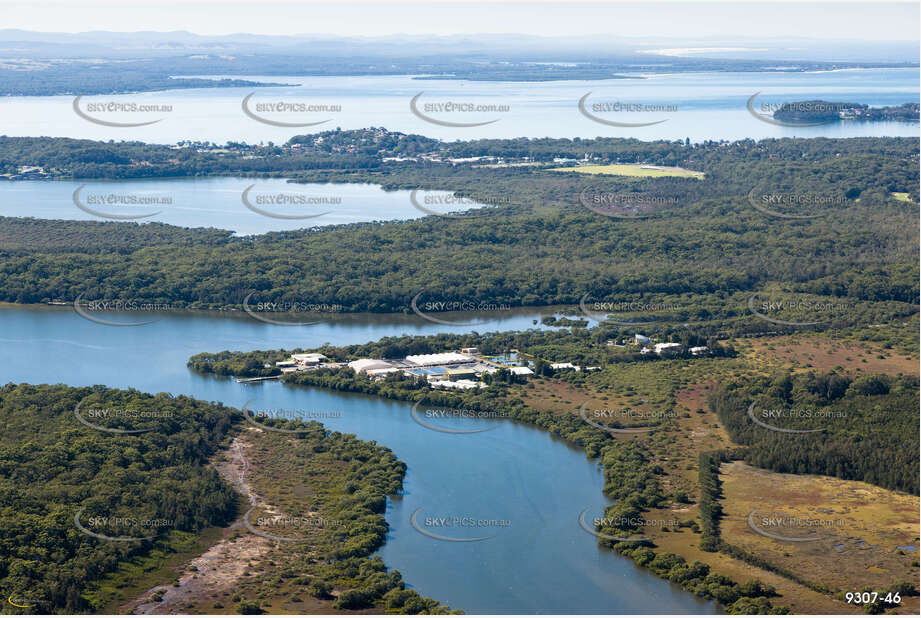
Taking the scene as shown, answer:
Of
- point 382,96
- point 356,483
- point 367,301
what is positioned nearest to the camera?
point 356,483

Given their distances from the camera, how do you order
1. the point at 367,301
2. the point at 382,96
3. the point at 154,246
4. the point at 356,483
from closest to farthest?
the point at 356,483
the point at 367,301
the point at 154,246
the point at 382,96

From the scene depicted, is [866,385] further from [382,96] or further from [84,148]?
[382,96]

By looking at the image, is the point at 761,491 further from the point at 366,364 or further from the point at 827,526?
the point at 366,364

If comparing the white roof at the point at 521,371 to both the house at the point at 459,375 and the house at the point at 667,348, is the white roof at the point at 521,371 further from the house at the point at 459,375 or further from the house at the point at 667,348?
the house at the point at 667,348

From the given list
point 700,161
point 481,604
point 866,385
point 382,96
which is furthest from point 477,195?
point 382,96

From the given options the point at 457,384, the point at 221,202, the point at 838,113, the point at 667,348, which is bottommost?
the point at 221,202

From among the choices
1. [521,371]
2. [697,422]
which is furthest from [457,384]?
[697,422]
